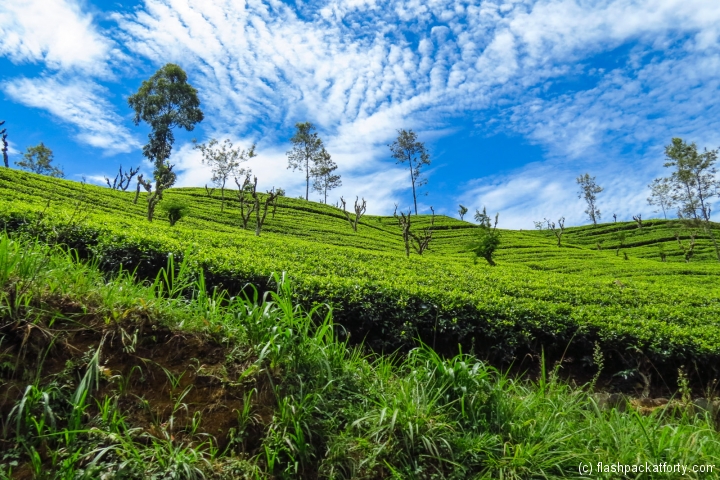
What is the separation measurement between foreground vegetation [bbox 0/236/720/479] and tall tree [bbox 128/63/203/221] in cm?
4816

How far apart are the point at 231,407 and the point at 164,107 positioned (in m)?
53.5

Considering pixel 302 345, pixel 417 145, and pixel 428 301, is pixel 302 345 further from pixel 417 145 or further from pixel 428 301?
pixel 417 145

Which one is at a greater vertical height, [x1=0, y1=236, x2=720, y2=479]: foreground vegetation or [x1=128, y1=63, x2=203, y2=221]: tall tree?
[x1=128, y1=63, x2=203, y2=221]: tall tree

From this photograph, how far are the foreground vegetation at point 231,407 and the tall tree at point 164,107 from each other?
158 ft

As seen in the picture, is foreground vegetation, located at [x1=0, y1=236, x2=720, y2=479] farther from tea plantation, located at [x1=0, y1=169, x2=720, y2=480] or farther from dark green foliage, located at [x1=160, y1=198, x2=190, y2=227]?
dark green foliage, located at [x1=160, y1=198, x2=190, y2=227]

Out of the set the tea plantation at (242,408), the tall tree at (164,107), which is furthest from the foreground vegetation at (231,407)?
the tall tree at (164,107)

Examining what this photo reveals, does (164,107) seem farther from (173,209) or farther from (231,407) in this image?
(231,407)

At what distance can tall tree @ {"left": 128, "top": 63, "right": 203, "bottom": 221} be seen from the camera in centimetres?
4731

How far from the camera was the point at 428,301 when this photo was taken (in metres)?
6.32

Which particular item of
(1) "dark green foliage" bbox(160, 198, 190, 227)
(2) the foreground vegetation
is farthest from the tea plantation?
(1) "dark green foliage" bbox(160, 198, 190, 227)

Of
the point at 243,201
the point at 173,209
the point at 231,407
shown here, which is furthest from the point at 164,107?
the point at 231,407

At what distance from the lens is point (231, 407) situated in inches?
101

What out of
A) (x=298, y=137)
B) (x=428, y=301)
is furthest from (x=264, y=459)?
(x=298, y=137)

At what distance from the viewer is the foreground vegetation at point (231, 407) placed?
7.11ft
